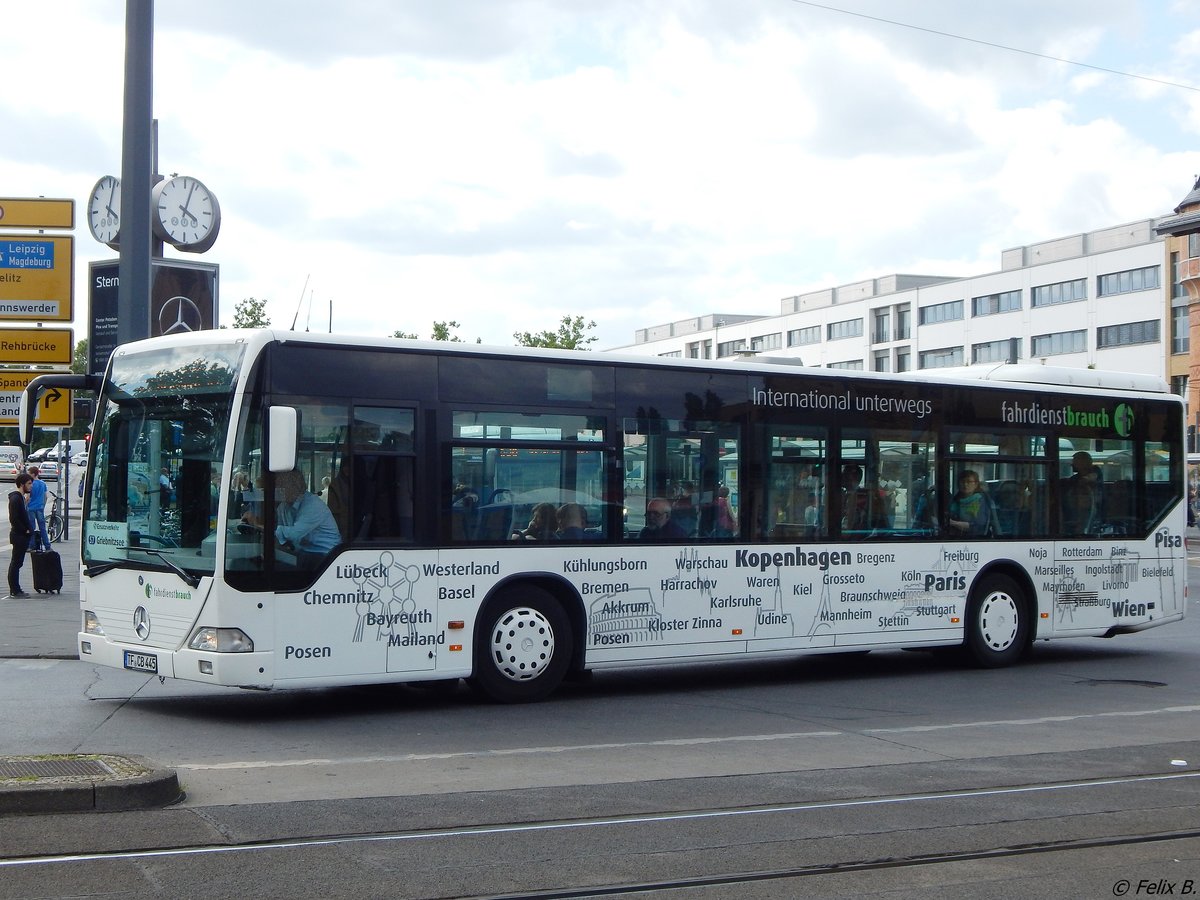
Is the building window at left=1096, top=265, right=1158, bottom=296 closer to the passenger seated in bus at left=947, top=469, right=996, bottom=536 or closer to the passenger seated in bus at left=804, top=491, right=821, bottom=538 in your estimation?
the passenger seated in bus at left=947, top=469, right=996, bottom=536

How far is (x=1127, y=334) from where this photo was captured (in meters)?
77.4

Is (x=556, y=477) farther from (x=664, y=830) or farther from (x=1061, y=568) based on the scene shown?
(x=1061, y=568)

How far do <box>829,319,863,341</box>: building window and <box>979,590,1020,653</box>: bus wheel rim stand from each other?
86442mm

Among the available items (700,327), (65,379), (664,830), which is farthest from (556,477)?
(700,327)

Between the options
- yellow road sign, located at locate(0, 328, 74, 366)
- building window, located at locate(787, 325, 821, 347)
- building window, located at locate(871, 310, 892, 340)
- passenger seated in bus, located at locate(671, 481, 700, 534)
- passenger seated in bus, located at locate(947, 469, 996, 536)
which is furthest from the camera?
building window, located at locate(787, 325, 821, 347)

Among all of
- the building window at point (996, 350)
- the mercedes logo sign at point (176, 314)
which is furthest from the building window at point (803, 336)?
the mercedes logo sign at point (176, 314)

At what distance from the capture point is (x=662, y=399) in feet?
39.7

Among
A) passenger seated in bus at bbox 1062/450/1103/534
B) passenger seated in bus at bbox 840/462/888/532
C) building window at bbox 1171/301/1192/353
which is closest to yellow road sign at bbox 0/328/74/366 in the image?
passenger seated in bus at bbox 840/462/888/532

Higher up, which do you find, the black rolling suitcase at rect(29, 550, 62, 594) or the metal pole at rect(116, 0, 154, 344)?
the metal pole at rect(116, 0, 154, 344)

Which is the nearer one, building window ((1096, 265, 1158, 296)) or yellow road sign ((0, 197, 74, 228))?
yellow road sign ((0, 197, 74, 228))

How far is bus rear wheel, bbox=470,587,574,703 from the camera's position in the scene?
1109cm

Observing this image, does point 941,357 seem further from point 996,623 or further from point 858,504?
point 858,504

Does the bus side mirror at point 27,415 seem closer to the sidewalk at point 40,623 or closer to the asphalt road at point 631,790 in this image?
the asphalt road at point 631,790

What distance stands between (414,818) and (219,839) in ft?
3.31
